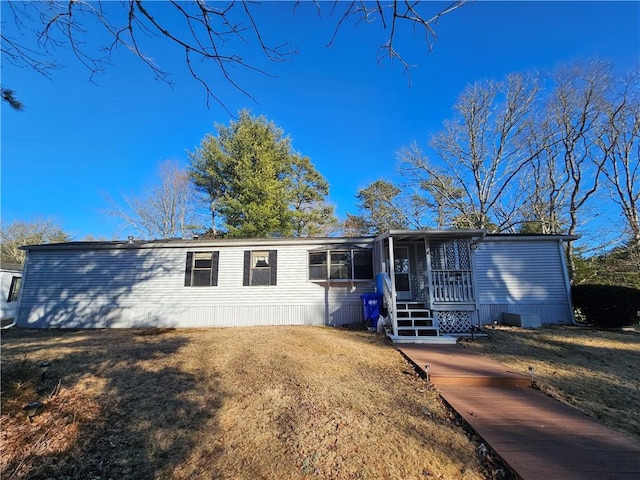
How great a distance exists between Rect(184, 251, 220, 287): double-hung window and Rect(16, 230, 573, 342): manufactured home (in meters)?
0.04

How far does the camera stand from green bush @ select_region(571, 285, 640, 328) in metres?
8.90

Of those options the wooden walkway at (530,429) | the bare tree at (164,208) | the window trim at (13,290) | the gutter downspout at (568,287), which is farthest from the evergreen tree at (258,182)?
the wooden walkway at (530,429)

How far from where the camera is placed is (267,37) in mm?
2189

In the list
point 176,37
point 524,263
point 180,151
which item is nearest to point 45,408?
point 176,37

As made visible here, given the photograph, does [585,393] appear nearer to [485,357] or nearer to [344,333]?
[485,357]

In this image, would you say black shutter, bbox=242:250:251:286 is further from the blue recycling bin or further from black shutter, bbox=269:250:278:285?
the blue recycling bin

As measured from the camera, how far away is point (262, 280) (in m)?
10.5

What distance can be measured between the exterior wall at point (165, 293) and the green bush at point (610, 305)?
22.4 ft

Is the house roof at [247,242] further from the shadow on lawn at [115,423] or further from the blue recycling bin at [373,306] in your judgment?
the shadow on lawn at [115,423]

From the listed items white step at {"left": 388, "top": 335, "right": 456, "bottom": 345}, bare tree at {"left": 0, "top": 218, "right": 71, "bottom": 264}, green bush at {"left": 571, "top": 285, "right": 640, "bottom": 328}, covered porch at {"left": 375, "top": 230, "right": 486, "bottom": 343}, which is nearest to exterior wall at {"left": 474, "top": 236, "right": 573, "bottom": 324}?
green bush at {"left": 571, "top": 285, "right": 640, "bottom": 328}

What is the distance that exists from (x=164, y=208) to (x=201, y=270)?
1438 centimetres

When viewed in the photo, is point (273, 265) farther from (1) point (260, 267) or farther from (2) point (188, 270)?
(2) point (188, 270)

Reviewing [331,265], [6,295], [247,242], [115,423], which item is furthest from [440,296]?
[6,295]

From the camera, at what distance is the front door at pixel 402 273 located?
9.62 metres
